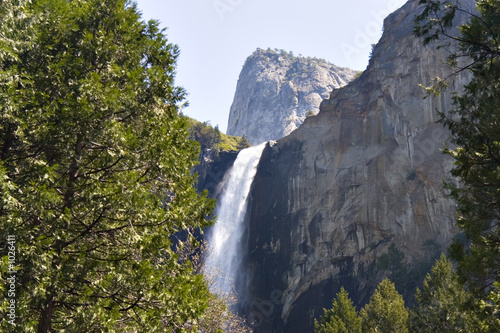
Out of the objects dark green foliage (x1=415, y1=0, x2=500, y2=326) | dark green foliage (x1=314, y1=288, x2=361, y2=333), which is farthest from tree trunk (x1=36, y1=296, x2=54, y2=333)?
dark green foliage (x1=314, y1=288, x2=361, y2=333)

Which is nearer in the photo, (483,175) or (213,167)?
(483,175)

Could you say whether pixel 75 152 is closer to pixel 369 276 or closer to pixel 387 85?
pixel 369 276

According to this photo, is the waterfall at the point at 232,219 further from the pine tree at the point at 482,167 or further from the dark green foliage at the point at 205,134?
the pine tree at the point at 482,167

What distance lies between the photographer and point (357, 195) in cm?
4103

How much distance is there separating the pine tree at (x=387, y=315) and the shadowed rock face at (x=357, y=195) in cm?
999

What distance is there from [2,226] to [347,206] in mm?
39391

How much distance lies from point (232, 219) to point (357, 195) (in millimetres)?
18003

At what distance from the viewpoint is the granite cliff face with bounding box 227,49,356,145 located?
13762 cm

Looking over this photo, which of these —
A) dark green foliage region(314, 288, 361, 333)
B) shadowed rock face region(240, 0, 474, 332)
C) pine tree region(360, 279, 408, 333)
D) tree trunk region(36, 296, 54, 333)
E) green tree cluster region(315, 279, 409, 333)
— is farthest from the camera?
shadowed rock face region(240, 0, 474, 332)

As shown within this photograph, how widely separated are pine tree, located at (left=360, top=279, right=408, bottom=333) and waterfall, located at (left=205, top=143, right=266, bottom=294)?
2115 cm

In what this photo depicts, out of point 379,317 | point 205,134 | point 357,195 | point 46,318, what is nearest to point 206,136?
point 205,134

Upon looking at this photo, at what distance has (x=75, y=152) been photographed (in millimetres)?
6605

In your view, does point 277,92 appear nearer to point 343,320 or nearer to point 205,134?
point 205,134

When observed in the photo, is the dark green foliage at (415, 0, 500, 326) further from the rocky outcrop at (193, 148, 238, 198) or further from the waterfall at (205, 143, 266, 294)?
the rocky outcrop at (193, 148, 238, 198)
